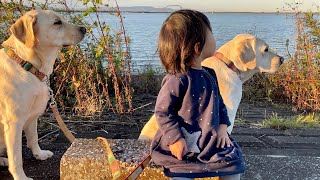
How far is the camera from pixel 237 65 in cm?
350

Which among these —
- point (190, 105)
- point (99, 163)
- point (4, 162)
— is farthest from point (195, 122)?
point (4, 162)

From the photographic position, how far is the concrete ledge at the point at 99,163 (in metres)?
2.71

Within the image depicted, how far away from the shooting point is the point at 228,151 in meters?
2.37

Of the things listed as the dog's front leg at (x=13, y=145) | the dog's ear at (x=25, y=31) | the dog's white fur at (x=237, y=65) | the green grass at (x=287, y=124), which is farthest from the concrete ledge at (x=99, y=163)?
the green grass at (x=287, y=124)

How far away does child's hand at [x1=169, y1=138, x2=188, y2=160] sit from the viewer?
2252 mm

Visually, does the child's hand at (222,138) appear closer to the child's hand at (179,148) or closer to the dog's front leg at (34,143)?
the child's hand at (179,148)

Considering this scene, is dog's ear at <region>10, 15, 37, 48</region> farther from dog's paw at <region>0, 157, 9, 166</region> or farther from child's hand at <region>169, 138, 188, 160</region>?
child's hand at <region>169, 138, 188, 160</region>

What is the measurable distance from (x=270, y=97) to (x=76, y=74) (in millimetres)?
3682

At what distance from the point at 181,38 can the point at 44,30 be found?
1.60 meters

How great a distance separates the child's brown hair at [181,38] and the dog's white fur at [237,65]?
88 centimetres

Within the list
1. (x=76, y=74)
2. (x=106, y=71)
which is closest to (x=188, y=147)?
(x=76, y=74)

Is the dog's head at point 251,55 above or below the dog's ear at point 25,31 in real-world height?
below

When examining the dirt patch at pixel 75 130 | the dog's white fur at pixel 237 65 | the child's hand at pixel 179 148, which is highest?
the dog's white fur at pixel 237 65

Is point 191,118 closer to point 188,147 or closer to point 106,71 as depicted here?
point 188,147
